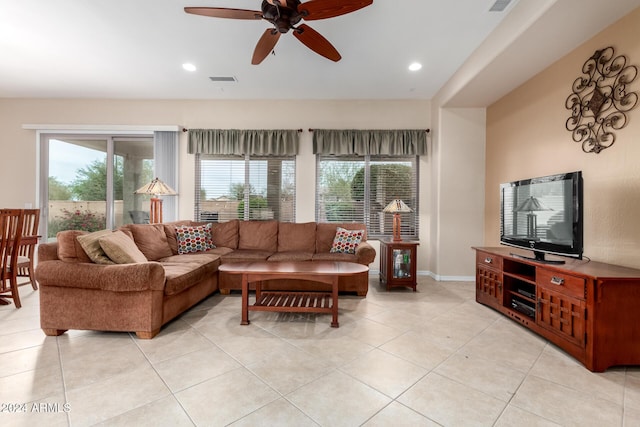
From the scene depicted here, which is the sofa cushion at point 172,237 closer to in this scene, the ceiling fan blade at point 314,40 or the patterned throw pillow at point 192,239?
the patterned throw pillow at point 192,239

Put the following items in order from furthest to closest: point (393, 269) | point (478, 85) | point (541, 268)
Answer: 1. point (393, 269)
2. point (478, 85)
3. point (541, 268)

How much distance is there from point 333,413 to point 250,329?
1.23 meters

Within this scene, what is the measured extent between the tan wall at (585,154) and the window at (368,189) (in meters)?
1.22

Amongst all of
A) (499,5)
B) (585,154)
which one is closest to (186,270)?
(499,5)

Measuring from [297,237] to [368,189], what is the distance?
1.46 m

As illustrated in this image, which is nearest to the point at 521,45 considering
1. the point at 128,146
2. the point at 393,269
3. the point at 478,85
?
the point at 478,85

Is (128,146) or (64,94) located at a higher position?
(64,94)

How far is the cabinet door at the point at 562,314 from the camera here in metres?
1.92

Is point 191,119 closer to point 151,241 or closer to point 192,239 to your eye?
point 192,239

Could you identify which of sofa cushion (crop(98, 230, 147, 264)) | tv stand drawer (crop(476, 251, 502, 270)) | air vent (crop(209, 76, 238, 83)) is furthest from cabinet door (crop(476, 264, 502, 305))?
air vent (crop(209, 76, 238, 83))

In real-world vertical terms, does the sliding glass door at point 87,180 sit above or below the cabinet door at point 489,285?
above

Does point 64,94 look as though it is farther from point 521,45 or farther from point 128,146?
point 521,45

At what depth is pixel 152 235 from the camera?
3.40 metres

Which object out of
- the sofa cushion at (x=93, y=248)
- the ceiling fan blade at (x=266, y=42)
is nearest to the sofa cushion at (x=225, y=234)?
the sofa cushion at (x=93, y=248)
